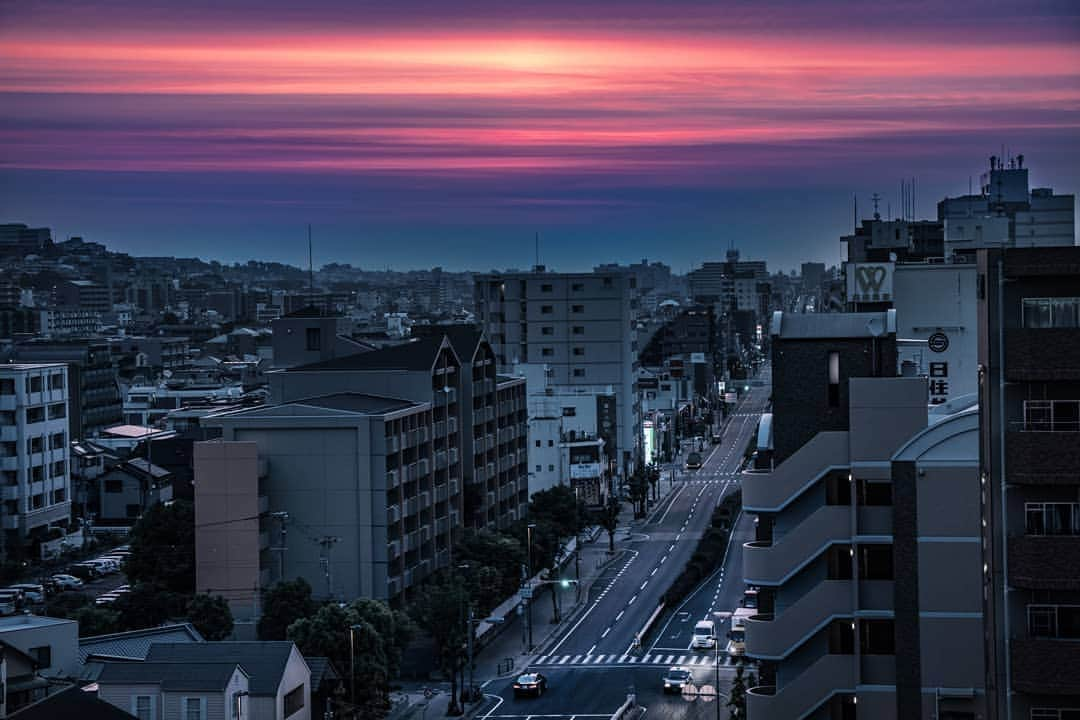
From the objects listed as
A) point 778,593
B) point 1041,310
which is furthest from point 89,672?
point 1041,310

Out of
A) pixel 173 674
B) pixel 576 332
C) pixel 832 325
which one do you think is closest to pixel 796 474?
pixel 832 325

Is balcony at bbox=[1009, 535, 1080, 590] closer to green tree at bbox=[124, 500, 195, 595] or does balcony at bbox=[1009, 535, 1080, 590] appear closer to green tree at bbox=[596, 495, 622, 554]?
green tree at bbox=[124, 500, 195, 595]

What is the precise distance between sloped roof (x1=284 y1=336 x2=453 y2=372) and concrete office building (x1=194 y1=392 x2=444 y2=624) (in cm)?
295

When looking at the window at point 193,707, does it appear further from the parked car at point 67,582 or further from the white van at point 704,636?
the parked car at point 67,582

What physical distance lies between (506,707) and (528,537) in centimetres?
1336

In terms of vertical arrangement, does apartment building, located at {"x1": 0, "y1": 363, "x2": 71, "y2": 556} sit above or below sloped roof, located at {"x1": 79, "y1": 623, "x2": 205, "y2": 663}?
above

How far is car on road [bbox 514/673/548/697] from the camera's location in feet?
111

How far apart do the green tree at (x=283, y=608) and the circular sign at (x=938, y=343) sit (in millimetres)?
15436

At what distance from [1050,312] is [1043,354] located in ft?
1.20

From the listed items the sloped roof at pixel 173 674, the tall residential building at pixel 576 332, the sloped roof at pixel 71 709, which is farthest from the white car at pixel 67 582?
the tall residential building at pixel 576 332

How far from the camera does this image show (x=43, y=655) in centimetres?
2848

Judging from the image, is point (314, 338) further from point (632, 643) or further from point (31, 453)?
point (632, 643)

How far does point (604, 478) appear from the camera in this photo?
221ft

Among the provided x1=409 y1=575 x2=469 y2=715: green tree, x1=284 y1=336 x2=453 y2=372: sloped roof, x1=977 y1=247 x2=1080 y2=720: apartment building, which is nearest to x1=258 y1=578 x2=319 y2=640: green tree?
x1=409 y1=575 x2=469 y2=715: green tree
